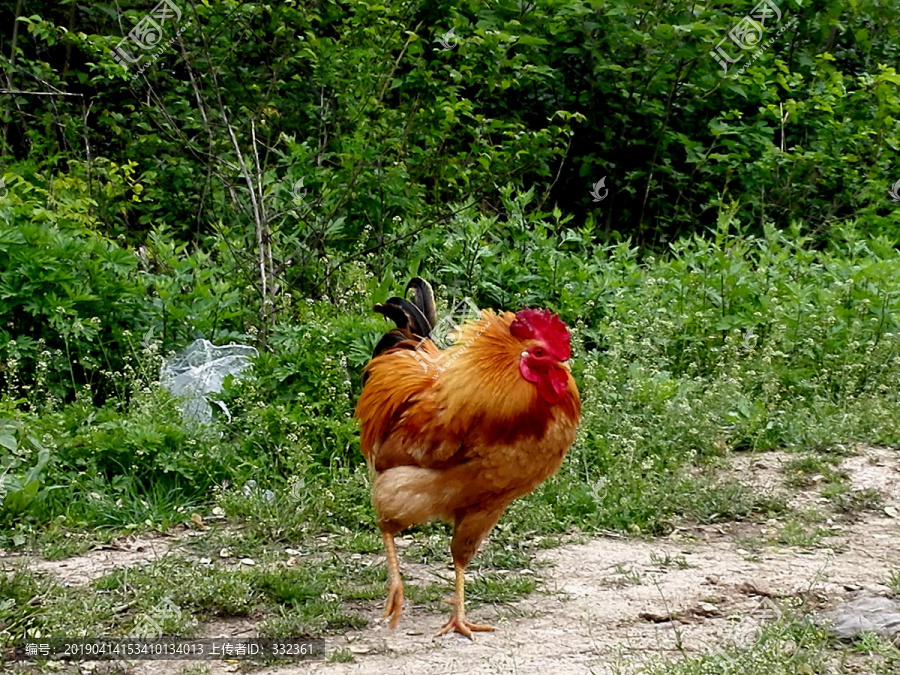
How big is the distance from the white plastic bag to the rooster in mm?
2038

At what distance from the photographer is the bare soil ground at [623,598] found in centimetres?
414

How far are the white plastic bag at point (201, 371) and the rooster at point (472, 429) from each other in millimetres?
2038

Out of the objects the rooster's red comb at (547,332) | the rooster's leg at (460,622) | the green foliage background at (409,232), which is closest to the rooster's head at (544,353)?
the rooster's red comb at (547,332)

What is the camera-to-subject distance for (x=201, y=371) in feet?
22.1

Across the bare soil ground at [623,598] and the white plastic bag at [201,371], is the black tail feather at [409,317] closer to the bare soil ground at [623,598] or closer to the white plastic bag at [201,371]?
the bare soil ground at [623,598]

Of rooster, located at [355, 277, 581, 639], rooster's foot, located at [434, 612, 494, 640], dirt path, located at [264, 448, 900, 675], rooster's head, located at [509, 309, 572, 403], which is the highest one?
rooster's head, located at [509, 309, 572, 403]

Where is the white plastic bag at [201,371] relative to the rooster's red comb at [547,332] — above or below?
below

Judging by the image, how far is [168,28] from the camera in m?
7.66

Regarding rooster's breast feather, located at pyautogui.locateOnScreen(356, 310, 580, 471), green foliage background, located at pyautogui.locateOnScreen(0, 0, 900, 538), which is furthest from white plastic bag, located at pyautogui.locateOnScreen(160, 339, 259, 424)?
rooster's breast feather, located at pyautogui.locateOnScreen(356, 310, 580, 471)

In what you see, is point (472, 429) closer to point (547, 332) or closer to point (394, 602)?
point (547, 332)

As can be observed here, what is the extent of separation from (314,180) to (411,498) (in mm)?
4227

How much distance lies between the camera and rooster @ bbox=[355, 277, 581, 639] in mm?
4254

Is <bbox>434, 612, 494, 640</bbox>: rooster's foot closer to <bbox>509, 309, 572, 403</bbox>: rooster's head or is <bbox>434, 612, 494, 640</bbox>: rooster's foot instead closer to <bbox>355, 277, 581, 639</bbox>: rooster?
<bbox>355, 277, 581, 639</bbox>: rooster

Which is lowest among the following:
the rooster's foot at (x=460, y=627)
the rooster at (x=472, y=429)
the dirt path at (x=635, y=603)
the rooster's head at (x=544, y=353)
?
the rooster's foot at (x=460, y=627)
